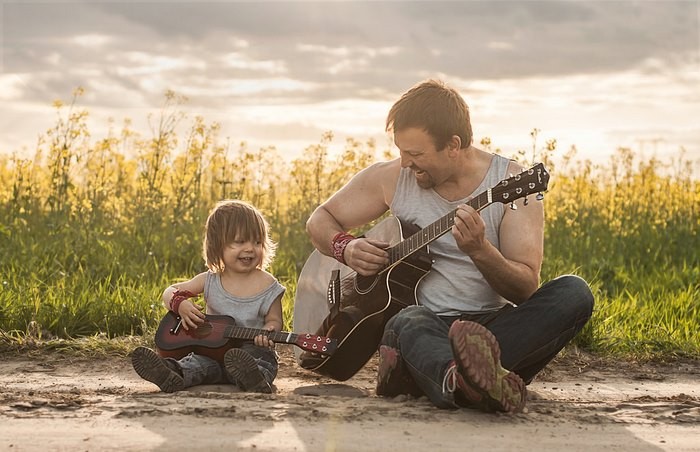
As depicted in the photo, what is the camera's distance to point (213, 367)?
194 inches

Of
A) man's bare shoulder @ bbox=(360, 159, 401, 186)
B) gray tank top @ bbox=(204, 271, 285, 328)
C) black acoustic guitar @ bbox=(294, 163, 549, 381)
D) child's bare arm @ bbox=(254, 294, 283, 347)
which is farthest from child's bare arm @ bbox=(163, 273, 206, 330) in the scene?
man's bare shoulder @ bbox=(360, 159, 401, 186)

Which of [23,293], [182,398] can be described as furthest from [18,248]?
[182,398]

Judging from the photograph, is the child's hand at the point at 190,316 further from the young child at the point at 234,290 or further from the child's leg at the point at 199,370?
the child's leg at the point at 199,370

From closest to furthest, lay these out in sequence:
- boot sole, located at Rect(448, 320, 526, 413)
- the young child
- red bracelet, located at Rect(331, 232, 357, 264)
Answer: boot sole, located at Rect(448, 320, 526, 413) → the young child → red bracelet, located at Rect(331, 232, 357, 264)

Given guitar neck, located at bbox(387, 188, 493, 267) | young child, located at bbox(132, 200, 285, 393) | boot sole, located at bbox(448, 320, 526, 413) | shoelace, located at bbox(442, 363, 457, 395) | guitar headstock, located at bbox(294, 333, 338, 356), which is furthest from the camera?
young child, located at bbox(132, 200, 285, 393)

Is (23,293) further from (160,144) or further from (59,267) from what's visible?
(160,144)

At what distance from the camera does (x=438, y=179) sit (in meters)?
4.82

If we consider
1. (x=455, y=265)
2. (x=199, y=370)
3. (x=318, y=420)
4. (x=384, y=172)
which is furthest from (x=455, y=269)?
(x=199, y=370)

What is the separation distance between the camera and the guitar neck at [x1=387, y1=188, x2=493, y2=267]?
4426 mm

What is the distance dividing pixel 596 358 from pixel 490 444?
245 centimetres

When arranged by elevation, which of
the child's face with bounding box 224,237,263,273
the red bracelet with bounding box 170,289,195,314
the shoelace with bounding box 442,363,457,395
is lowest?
the shoelace with bounding box 442,363,457,395

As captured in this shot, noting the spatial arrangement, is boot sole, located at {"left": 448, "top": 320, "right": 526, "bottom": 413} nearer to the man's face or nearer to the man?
the man

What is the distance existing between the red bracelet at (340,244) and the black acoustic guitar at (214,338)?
411 mm

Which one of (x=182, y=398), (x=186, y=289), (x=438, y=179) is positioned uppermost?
(x=438, y=179)
